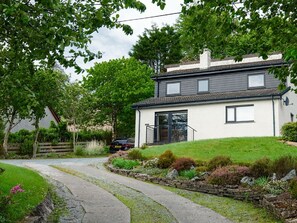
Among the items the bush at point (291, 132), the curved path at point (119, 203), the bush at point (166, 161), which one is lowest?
the curved path at point (119, 203)

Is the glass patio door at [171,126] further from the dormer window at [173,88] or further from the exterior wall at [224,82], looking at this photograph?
the dormer window at [173,88]

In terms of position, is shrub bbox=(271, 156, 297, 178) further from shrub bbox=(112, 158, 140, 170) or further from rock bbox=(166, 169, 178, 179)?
shrub bbox=(112, 158, 140, 170)

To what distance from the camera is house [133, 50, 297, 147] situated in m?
23.6

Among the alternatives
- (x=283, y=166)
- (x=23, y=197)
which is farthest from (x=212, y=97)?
(x=23, y=197)

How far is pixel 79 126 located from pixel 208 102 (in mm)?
14672

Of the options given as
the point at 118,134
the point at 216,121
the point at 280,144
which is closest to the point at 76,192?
the point at 280,144

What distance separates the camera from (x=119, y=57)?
41.9 meters

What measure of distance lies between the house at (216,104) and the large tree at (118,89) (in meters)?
8.43

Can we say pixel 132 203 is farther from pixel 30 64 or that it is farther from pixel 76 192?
pixel 30 64

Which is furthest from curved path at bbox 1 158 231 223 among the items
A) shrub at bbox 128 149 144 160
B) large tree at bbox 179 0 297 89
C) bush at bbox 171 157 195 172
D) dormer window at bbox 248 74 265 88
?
dormer window at bbox 248 74 265 88

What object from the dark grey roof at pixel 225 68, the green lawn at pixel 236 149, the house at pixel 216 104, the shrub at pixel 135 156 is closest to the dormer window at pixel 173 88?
the house at pixel 216 104

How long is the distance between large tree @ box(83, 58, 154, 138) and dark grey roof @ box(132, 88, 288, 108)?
9.20 m

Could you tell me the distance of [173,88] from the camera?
29.6 meters

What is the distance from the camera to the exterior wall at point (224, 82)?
84.1ft
